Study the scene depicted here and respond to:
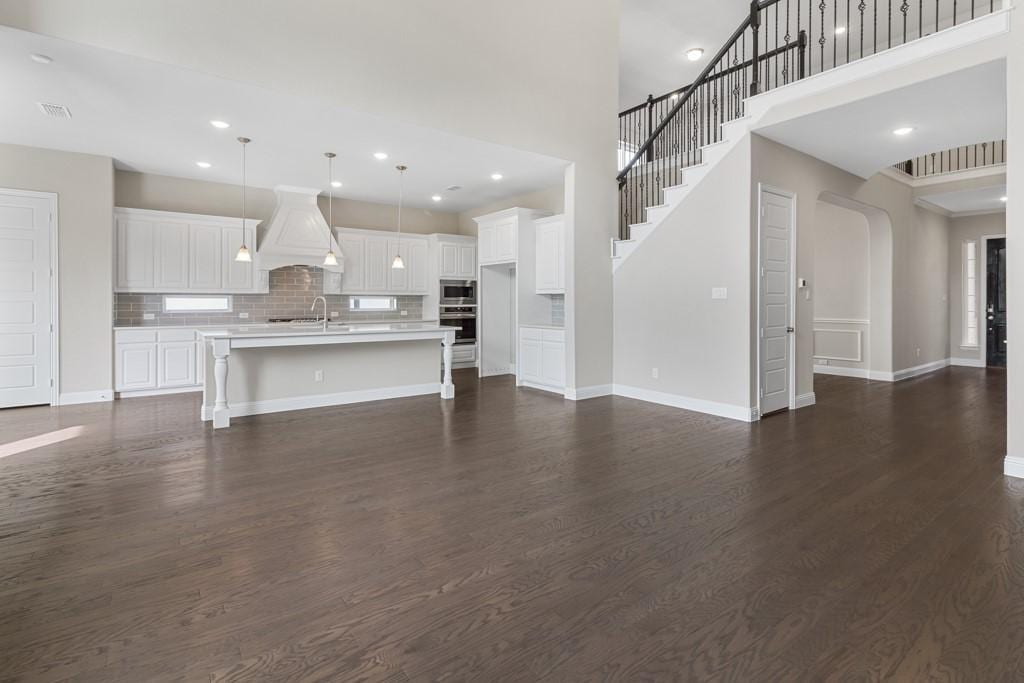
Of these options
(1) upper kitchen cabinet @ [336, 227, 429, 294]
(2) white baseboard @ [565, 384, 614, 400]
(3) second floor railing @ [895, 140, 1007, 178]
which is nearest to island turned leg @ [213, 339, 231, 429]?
(1) upper kitchen cabinet @ [336, 227, 429, 294]

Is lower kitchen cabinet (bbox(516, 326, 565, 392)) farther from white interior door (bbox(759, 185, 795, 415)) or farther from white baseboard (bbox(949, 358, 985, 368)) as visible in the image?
white baseboard (bbox(949, 358, 985, 368))

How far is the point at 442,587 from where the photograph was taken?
2168 millimetres

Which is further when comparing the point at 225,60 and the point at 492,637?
the point at 225,60

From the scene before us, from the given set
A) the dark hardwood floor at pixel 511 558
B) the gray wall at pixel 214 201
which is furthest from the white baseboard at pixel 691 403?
the gray wall at pixel 214 201

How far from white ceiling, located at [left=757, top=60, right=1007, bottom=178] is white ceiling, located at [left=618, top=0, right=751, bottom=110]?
2961 millimetres

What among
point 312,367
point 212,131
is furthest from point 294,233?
point 312,367

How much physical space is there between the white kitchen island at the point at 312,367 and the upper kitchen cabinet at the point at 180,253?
1.57 metres

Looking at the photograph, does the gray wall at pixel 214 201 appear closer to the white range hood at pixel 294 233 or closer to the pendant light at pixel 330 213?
the pendant light at pixel 330 213

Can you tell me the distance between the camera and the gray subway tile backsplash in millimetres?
6902

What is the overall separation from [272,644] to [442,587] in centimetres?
66

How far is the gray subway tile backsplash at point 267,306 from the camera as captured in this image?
272 inches

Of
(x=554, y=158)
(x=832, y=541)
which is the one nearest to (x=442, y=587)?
(x=832, y=541)


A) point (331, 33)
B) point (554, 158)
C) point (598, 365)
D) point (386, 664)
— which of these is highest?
point (331, 33)

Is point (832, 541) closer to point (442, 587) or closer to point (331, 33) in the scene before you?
point (442, 587)
